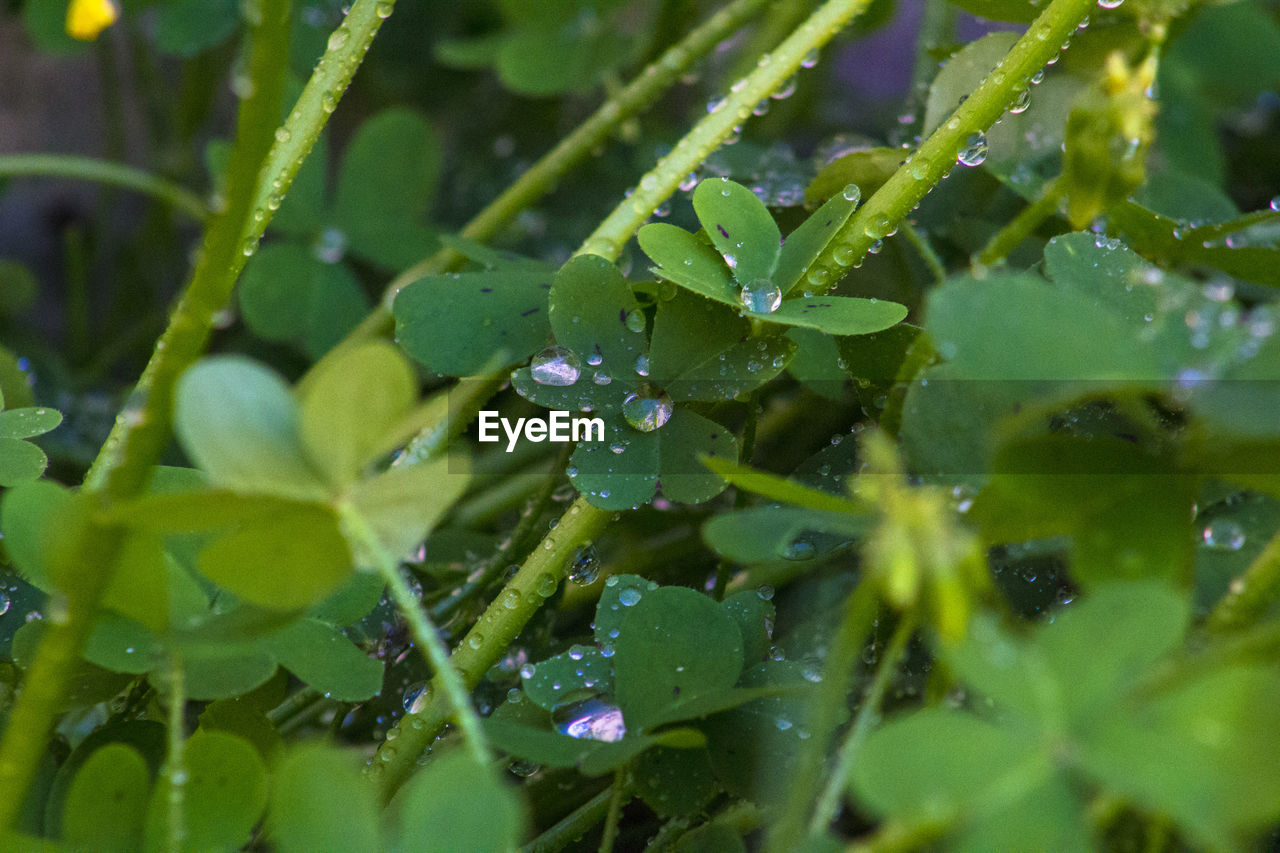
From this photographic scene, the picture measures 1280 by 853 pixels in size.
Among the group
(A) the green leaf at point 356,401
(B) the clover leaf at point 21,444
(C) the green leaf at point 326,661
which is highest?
(A) the green leaf at point 356,401

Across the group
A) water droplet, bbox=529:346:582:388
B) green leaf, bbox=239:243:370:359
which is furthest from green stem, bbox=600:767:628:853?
green leaf, bbox=239:243:370:359

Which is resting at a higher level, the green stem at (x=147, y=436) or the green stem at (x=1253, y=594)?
the green stem at (x=147, y=436)

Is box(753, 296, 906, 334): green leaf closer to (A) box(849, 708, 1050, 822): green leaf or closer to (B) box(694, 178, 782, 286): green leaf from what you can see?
(B) box(694, 178, 782, 286): green leaf

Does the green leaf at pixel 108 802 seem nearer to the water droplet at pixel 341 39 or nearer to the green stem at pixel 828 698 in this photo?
the green stem at pixel 828 698

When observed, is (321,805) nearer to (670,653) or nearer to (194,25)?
(670,653)

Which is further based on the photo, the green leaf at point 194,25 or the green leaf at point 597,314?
the green leaf at point 194,25

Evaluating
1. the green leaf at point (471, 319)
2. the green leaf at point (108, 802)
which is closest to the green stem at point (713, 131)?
the green leaf at point (471, 319)
